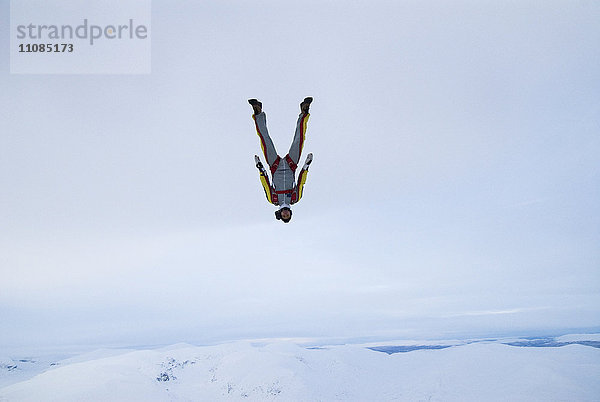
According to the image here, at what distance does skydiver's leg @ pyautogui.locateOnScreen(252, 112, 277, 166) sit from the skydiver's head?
993 millimetres

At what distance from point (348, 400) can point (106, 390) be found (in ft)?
269

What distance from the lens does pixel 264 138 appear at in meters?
9.39

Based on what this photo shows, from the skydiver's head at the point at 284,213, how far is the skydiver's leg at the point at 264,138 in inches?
39.1

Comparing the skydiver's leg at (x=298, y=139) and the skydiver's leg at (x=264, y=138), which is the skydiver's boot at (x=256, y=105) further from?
the skydiver's leg at (x=298, y=139)

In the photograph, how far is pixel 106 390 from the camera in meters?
108

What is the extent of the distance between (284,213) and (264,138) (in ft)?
5.40

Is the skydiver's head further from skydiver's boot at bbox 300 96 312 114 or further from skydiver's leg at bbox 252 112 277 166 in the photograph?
skydiver's boot at bbox 300 96 312 114

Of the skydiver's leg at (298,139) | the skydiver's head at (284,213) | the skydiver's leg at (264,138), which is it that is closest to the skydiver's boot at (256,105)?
the skydiver's leg at (264,138)

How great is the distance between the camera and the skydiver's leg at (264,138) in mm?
9359

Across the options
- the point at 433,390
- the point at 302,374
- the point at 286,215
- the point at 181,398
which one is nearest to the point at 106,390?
the point at 181,398

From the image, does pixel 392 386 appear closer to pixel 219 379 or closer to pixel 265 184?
pixel 219 379

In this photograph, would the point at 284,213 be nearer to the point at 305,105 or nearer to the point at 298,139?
the point at 298,139

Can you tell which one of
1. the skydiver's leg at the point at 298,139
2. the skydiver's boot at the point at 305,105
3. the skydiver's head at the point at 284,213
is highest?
the skydiver's boot at the point at 305,105

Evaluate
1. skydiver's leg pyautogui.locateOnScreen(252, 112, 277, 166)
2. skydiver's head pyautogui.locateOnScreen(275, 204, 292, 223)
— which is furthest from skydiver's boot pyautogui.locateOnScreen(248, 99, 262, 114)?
skydiver's head pyautogui.locateOnScreen(275, 204, 292, 223)
